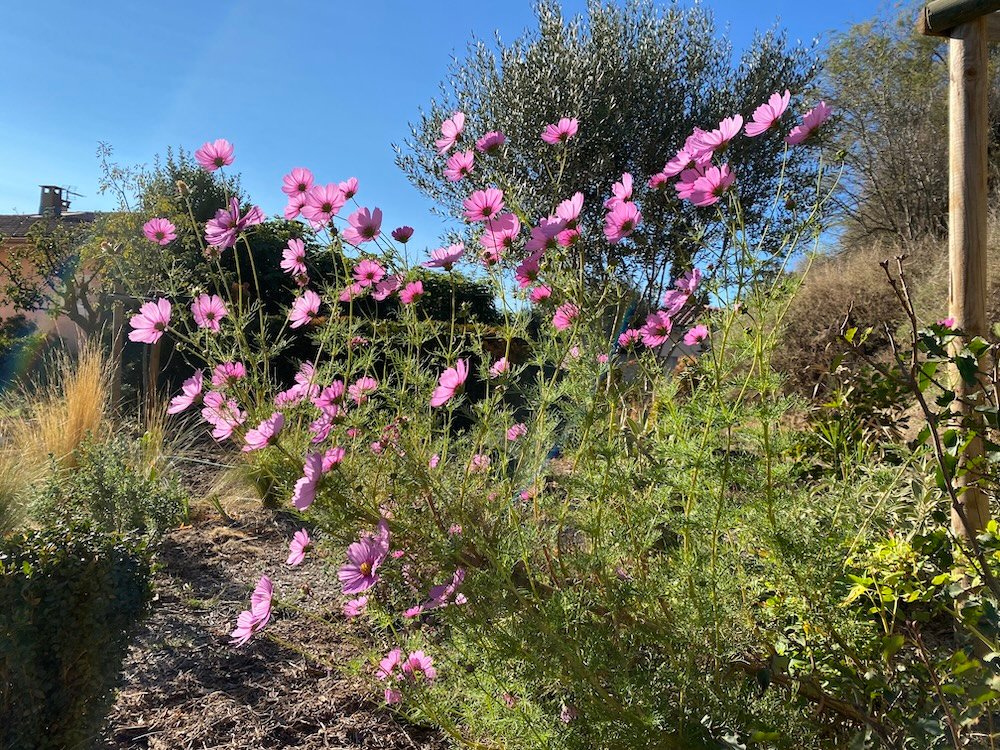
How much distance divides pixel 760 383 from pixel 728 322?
0.40 feet

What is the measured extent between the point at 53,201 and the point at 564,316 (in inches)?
846

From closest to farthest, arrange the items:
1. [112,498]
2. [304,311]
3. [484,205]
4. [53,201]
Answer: [484,205], [304,311], [112,498], [53,201]

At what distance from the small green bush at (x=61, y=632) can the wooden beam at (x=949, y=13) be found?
243cm

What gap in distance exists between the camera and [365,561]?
1.21 metres

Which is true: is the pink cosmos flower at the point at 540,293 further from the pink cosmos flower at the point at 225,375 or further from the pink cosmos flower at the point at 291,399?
the pink cosmos flower at the point at 225,375

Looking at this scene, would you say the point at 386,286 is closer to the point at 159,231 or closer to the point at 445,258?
the point at 445,258

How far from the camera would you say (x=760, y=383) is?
1.29 meters

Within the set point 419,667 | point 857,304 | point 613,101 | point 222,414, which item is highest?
point 613,101

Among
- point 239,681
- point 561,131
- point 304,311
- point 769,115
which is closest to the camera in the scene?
point 769,115

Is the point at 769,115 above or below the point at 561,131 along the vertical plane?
below

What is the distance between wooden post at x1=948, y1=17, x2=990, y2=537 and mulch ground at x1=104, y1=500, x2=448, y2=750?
1705mm

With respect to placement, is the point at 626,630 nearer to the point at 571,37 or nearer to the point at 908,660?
the point at 908,660

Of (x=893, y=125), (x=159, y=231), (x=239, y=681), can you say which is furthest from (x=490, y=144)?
(x=893, y=125)

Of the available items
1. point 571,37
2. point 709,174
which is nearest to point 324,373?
→ point 709,174
